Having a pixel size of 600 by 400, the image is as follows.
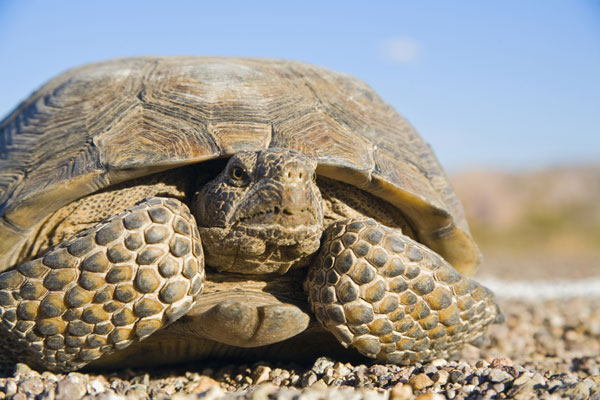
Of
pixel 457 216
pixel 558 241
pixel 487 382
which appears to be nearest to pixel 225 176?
pixel 487 382

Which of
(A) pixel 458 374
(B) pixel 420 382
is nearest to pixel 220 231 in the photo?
(B) pixel 420 382

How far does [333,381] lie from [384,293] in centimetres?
51

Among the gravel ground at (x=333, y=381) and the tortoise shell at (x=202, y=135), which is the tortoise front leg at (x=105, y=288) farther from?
the tortoise shell at (x=202, y=135)

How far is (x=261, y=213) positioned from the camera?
2.93m

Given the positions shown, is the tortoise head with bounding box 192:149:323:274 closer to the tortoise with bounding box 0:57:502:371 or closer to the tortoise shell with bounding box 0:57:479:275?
the tortoise with bounding box 0:57:502:371

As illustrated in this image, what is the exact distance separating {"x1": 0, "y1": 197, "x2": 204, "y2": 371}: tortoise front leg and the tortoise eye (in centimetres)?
36

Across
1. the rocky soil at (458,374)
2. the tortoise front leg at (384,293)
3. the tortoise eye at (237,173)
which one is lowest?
the rocky soil at (458,374)

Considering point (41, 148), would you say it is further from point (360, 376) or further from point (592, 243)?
point (592, 243)

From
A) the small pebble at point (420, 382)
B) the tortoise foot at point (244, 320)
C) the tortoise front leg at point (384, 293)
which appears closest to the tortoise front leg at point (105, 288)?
the tortoise foot at point (244, 320)

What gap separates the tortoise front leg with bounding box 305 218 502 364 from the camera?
302 cm

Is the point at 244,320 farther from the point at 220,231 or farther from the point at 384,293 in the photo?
the point at 384,293

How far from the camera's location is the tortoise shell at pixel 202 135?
10.9 ft

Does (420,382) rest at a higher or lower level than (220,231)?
lower

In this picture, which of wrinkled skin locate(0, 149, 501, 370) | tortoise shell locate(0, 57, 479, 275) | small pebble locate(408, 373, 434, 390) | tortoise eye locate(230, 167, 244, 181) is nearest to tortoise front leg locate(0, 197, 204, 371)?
wrinkled skin locate(0, 149, 501, 370)
